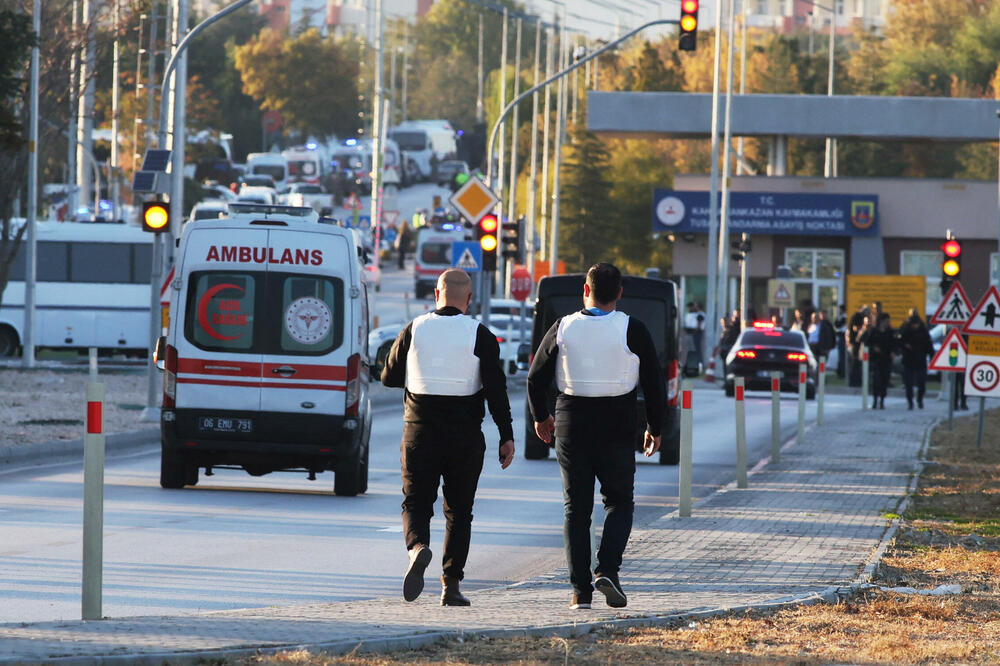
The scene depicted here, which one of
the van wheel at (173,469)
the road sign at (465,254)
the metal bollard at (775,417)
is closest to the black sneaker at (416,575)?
the van wheel at (173,469)

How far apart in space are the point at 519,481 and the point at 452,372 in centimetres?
959

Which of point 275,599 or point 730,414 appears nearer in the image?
point 275,599

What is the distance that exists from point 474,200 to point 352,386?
1393 centimetres

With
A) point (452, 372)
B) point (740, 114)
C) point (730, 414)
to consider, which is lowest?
point (730, 414)

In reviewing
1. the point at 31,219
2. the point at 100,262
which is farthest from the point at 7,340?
the point at 31,219

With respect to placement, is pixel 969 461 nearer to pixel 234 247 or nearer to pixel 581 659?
pixel 234 247

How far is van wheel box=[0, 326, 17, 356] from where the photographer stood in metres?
41.2

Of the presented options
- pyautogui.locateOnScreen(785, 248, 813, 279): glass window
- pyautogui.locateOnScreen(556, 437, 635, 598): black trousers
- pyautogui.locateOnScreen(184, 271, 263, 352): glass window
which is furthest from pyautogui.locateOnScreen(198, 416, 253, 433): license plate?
pyautogui.locateOnScreen(785, 248, 813, 279): glass window

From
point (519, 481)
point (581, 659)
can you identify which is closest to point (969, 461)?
point (519, 481)

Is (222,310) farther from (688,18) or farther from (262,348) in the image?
(688,18)

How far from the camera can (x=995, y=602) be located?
9648 millimetres

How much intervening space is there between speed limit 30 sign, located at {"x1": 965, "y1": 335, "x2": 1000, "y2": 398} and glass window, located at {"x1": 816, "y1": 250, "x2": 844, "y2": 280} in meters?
39.8

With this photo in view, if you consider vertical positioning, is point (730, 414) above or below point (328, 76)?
below

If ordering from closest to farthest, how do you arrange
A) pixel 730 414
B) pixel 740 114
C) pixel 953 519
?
pixel 953 519, pixel 730 414, pixel 740 114
